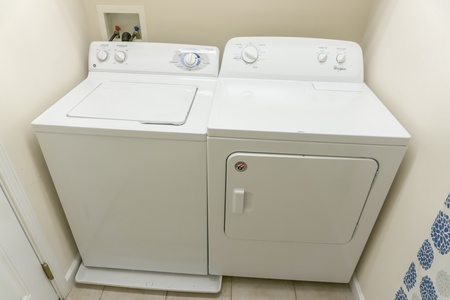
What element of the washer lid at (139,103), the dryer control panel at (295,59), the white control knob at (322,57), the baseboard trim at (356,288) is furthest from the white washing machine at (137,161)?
the baseboard trim at (356,288)

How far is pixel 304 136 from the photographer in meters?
1.04

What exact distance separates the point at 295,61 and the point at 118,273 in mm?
1372

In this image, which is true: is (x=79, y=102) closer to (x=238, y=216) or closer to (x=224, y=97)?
(x=224, y=97)

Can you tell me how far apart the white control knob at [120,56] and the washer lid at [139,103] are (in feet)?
0.43

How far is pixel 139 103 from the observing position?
1.26 m

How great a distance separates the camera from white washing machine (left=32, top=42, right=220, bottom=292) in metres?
1.13

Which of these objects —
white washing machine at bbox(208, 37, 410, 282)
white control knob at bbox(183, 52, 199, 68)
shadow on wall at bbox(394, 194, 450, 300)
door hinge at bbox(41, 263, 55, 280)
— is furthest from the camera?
white control knob at bbox(183, 52, 199, 68)

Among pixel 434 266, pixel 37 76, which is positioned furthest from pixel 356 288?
pixel 37 76

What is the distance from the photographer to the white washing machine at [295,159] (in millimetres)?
1067

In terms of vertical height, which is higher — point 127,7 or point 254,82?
point 127,7

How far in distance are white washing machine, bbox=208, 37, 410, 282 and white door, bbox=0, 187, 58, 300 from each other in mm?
729

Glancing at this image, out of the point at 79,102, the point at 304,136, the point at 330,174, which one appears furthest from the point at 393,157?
the point at 79,102

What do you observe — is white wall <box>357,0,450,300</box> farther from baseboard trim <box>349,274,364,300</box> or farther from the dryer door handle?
the dryer door handle

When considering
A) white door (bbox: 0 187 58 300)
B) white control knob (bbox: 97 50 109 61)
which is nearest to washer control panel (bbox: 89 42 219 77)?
white control knob (bbox: 97 50 109 61)
